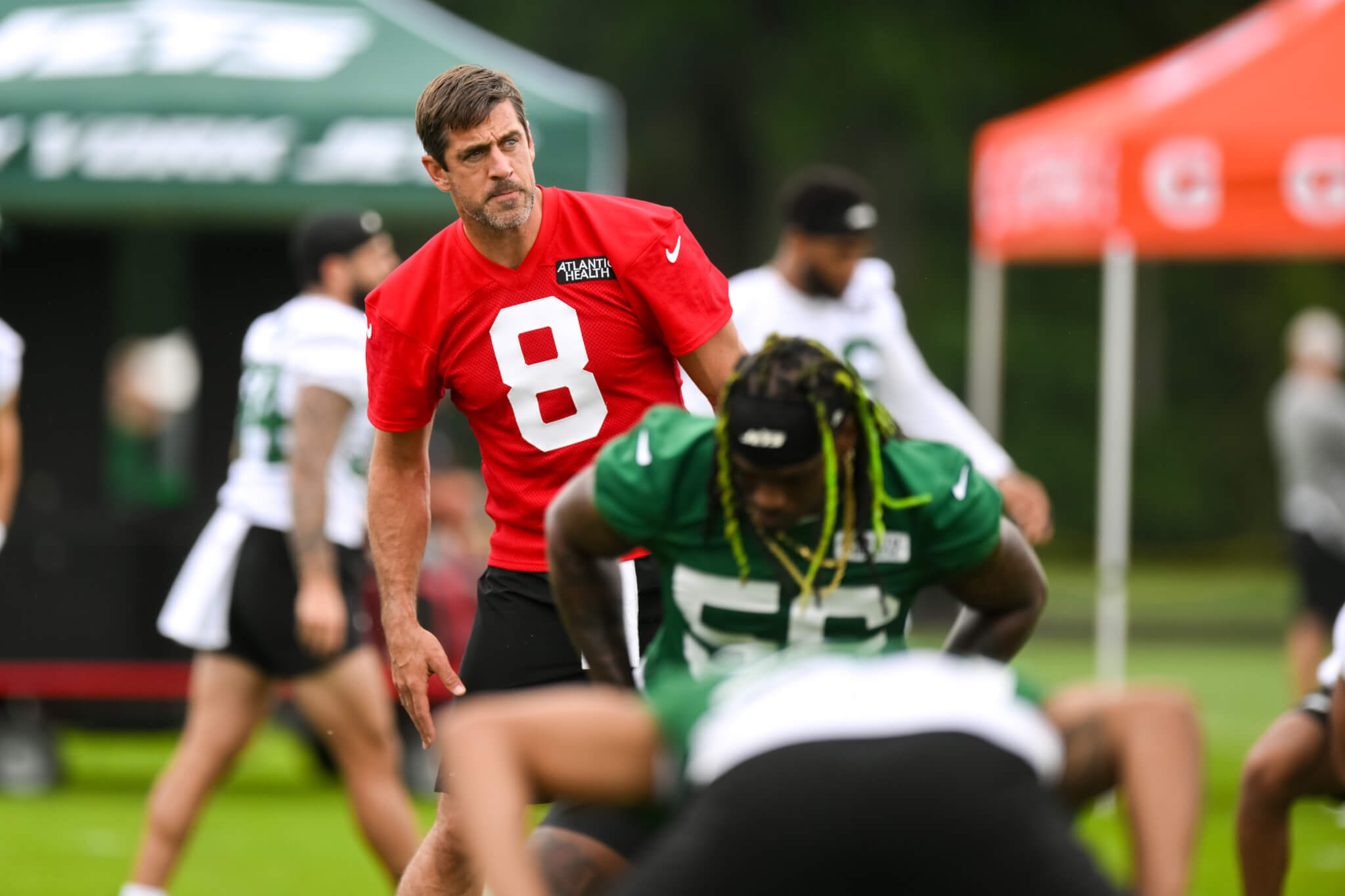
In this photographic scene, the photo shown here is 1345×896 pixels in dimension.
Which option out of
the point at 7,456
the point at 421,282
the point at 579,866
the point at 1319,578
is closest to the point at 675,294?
the point at 421,282

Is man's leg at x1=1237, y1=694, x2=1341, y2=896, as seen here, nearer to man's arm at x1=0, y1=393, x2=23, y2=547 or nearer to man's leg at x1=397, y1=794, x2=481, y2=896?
man's leg at x1=397, y1=794, x2=481, y2=896

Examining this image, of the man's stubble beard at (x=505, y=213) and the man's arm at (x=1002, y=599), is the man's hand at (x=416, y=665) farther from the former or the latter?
the man's arm at (x=1002, y=599)

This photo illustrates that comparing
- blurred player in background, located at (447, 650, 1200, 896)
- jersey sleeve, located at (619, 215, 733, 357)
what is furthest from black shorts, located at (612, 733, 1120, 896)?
jersey sleeve, located at (619, 215, 733, 357)

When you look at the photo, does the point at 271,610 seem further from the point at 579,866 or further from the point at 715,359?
the point at 579,866

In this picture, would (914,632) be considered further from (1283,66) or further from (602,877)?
(602,877)

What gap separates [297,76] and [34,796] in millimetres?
3839

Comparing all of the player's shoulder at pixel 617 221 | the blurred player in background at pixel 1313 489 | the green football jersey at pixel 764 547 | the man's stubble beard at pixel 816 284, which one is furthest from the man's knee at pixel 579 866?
the blurred player in background at pixel 1313 489

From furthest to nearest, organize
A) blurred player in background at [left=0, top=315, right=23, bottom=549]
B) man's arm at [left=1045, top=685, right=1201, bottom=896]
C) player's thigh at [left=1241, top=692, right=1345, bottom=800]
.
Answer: blurred player in background at [left=0, top=315, right=23, bottom=549]
player's thigh at [left=1241, top=692, right=1345, bottom=800]
man's arm at [left=1045, top=685, right=1201, bottom=896]

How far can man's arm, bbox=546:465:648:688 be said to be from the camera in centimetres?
354

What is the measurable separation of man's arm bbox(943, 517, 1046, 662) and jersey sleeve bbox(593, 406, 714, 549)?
1.84 feet

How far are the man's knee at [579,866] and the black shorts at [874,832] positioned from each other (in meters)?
0.68

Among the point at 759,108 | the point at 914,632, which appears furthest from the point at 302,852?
the point at 759,108

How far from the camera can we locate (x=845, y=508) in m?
3.41

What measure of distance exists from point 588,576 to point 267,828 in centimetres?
528
